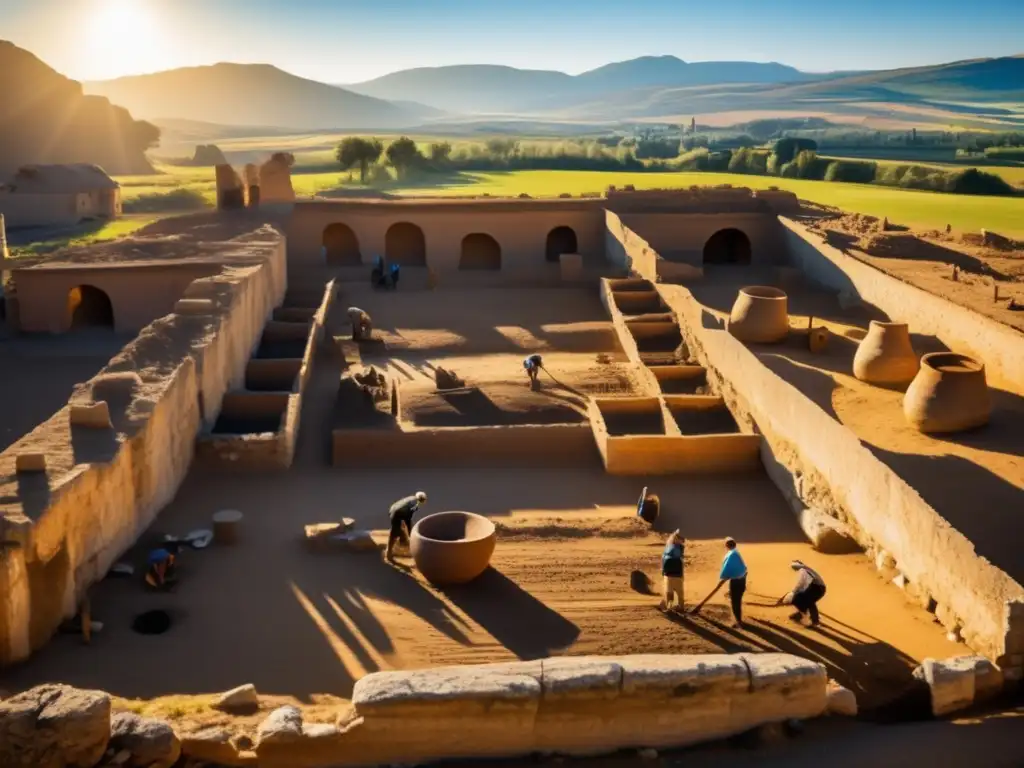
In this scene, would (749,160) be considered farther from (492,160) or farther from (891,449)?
(891,449)

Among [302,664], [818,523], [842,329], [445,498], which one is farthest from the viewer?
[842,329]

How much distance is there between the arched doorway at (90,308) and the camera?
908 inches

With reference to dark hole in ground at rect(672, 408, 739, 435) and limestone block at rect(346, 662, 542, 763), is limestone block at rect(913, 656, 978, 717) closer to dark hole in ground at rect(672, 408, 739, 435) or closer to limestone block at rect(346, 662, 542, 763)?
limestone block at rect(346, 662, 542, 763)

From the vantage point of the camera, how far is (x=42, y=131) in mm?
59000

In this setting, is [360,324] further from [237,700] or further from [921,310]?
[237,700]

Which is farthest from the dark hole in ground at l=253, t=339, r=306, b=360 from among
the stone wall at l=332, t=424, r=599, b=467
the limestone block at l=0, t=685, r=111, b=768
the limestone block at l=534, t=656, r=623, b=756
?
the limestone block at l=534, t=656, r=623, b=756

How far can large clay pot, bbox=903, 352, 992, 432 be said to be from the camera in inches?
516

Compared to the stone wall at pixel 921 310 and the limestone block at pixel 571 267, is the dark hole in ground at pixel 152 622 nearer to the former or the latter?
the stone wall at pixel 921 310

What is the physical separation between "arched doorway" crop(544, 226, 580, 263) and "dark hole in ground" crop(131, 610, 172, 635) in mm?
21152

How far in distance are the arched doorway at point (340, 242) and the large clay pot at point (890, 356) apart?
17.8 m

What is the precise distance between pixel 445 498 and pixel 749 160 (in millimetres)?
51948

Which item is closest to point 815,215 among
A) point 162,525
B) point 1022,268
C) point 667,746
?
point 1022,268

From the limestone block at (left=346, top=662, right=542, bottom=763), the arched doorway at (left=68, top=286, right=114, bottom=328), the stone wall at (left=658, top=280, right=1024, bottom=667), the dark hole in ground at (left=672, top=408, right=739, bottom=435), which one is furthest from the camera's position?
the arched doorway at (left=68, top=286, right=114, bottom=328)

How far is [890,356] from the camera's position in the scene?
15.5 m
